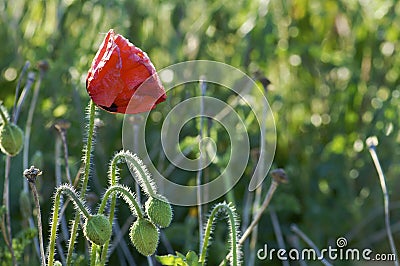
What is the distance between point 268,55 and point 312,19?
1.42 ft

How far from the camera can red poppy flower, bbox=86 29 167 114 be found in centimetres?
114

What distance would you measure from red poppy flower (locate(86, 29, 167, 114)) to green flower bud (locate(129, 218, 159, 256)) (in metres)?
0.18

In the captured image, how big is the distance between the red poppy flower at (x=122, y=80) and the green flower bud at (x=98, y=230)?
0.17 meters

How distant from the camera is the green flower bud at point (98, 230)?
3.67 feet

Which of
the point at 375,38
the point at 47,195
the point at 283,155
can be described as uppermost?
the point at 375,38

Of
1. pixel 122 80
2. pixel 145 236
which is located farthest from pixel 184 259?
pixel 122 80

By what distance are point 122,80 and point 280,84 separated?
1.55 meters

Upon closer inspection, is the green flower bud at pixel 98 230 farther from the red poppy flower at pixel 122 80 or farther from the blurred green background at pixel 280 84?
the blurred green background at pixel 280 84

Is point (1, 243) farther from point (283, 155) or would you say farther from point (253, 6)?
point (253, 6)

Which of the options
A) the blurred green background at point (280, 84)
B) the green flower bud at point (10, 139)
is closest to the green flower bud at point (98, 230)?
the green flower bud at point (10, 139)

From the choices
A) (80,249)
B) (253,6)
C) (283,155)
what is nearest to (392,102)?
(283,155)

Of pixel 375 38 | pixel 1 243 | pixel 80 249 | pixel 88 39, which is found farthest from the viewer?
pixel 375 38

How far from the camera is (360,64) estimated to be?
2688mm

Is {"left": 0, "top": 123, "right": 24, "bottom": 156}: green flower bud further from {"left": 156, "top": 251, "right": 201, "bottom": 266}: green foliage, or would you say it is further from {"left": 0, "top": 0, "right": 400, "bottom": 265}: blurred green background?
{"left": 0, "top": 0, "right": 400, "bottom": 265}: blurred green background
